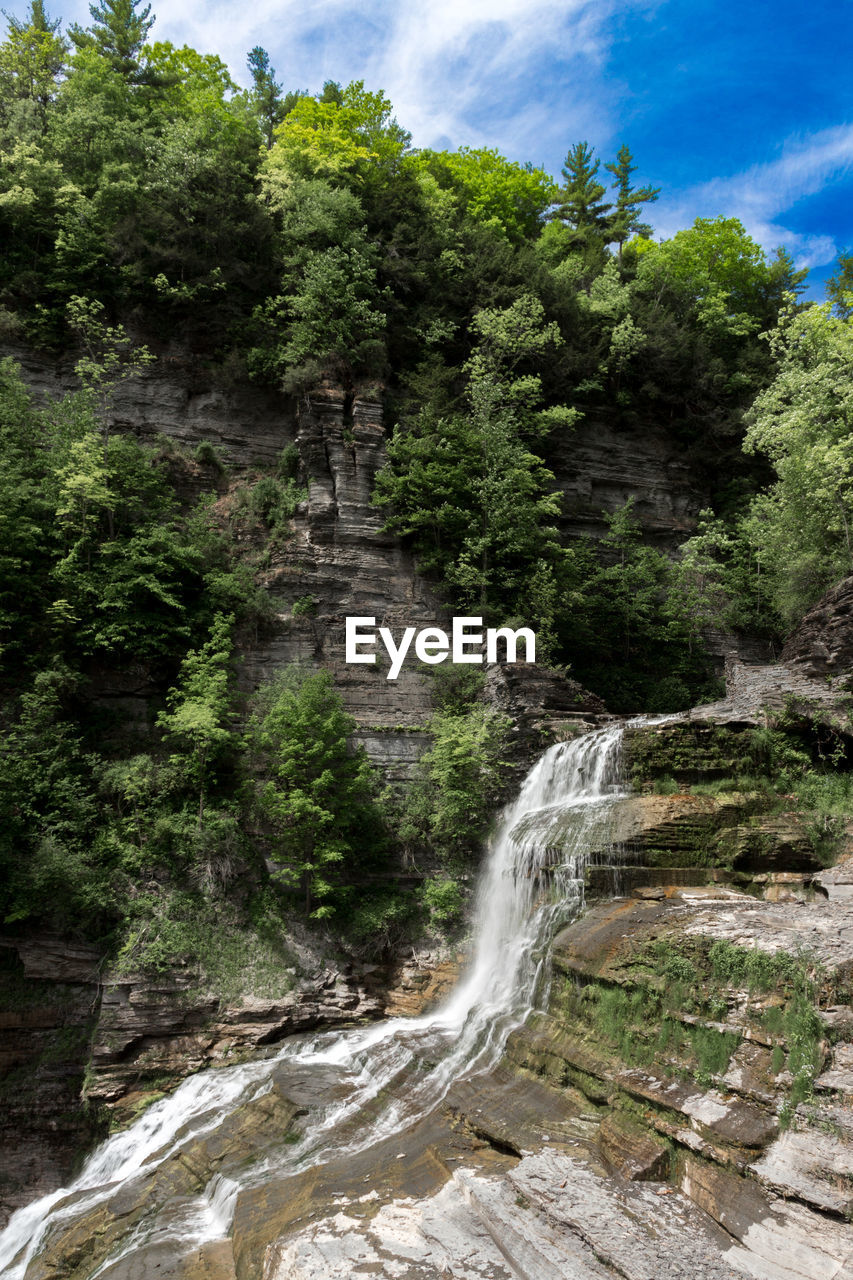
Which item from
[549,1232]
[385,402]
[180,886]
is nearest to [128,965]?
[180,886]

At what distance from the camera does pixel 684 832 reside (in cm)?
1106

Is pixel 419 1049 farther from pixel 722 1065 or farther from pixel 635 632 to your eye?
pixel 635 632

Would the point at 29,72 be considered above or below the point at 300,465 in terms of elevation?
above

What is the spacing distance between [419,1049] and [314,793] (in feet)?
18.7

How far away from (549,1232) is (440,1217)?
1027 mm

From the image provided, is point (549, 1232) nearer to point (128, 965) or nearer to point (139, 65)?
point (128, 965)

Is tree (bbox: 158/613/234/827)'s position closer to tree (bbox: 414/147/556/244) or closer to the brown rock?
the brown rock

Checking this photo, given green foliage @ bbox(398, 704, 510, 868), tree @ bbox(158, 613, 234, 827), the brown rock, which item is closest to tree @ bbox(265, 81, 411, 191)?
tree @ bbox(158, 613, 234, 827)

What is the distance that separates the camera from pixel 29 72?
2356 centimetres

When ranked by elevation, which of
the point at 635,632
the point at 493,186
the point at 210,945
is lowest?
the point at 210,945

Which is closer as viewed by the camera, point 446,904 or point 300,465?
point 446,904

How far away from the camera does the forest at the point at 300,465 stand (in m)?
14.9

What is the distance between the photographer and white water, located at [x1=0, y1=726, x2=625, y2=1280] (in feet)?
27.3

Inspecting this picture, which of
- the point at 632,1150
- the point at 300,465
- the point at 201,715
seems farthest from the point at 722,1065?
the point at 300,465
